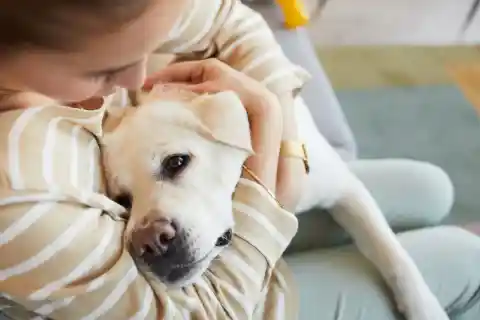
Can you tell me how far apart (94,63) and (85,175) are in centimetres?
16

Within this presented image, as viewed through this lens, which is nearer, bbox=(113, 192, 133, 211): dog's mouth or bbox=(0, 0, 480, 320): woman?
bbox=(0, 0, 480, 320): woman

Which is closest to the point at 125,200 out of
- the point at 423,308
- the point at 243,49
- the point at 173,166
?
the point at 173,166

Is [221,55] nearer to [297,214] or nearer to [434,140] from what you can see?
[297,214]

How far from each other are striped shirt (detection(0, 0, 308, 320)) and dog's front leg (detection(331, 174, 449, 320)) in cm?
16

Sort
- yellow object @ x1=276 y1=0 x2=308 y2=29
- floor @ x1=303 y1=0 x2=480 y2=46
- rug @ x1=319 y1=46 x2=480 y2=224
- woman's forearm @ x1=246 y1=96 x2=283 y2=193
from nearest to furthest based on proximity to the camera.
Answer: woman's forearm @ x1=246 y1=96 x2=283 y2=193 < yellow object @ x1=276 y1=0 x2=308 y2=29 < rug @ x1=319 y1=46 x2=480 y2=224 < floor @ x1=303 y1=0 x2=480 y2=46

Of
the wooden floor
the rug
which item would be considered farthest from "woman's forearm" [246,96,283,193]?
the wooden floor

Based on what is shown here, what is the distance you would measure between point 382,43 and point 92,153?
1.37 m

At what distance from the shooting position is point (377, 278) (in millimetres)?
936

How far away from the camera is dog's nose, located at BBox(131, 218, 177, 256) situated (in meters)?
0.70

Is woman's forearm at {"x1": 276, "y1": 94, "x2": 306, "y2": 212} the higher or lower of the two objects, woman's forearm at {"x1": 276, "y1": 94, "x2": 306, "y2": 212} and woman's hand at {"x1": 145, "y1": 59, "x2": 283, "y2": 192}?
the lower

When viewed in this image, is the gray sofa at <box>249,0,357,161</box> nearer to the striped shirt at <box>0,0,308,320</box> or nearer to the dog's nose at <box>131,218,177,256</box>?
the striped shirt at <box>0,0,308,320</box>

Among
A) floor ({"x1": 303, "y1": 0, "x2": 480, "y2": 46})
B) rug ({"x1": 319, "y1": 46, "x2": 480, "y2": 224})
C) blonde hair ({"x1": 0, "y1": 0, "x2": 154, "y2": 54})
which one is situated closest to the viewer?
blonde hair ({"x1": 0, "y1": 0, "x2": 154, "y2": 54})

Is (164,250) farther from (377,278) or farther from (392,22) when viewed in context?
(392,22)

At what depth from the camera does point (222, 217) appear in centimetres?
76
